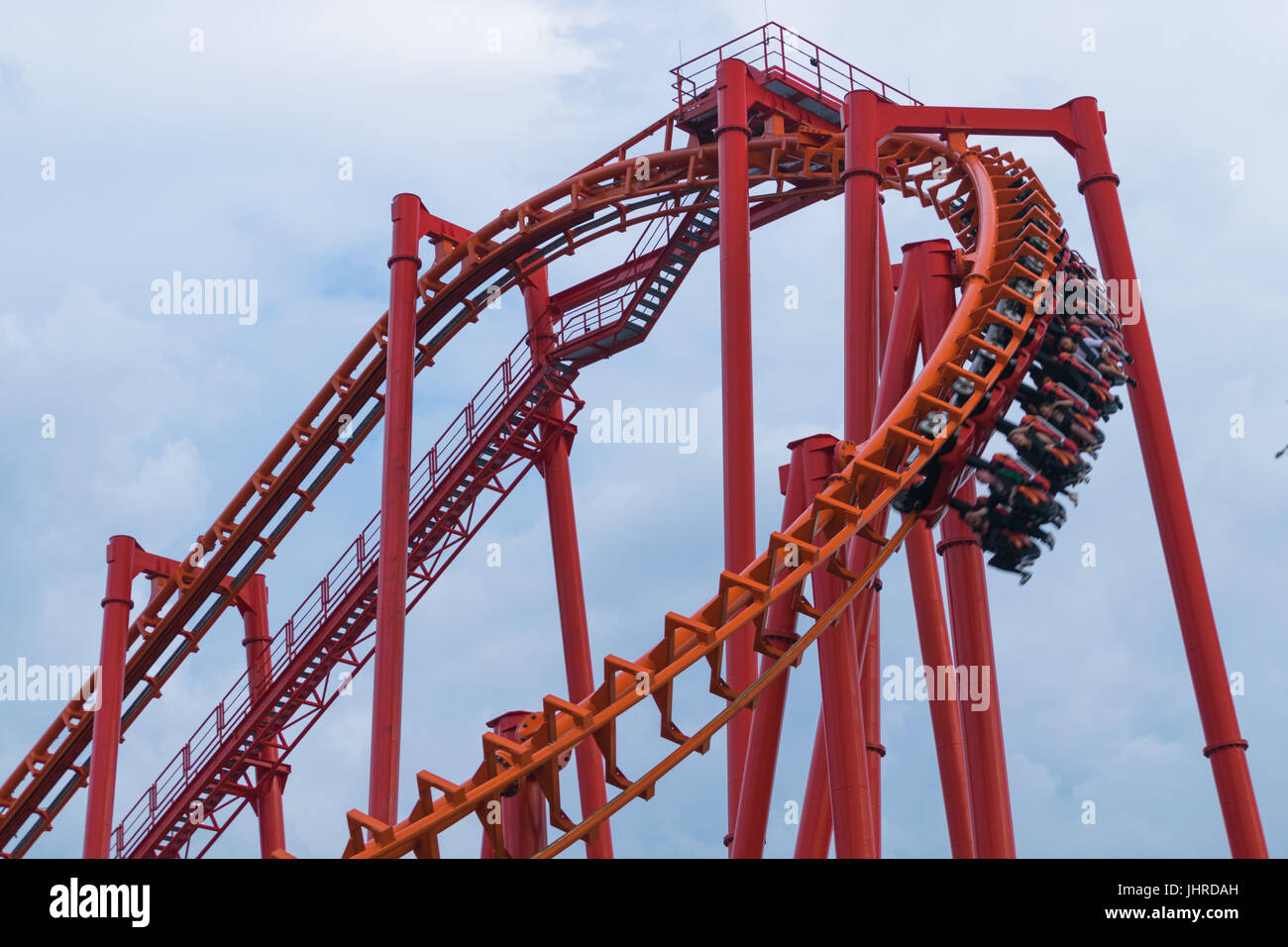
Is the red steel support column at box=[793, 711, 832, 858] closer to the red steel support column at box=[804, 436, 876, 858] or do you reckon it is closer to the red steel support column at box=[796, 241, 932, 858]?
the red steel support column at box=[796, 241, 932, 858]

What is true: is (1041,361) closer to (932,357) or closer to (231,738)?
(932,357)

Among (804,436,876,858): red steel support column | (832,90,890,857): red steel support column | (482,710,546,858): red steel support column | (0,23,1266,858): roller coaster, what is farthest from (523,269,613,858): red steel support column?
(482,710,546,858): red steel support column

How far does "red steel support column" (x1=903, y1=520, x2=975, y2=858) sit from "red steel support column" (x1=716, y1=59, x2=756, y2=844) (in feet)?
3.69

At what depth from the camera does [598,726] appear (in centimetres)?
878

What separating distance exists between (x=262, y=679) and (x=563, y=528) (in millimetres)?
3673

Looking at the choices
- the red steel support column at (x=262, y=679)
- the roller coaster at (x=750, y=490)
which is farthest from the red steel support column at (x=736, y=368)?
the red steel support column at (x=262, y=679)

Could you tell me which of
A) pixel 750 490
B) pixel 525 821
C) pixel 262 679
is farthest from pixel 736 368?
pixel 262 679

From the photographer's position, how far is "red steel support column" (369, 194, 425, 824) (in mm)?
13914

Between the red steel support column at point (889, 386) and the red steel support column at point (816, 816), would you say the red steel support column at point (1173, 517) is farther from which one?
the red steel support column at point (816, 816)

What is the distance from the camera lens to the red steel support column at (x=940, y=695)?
11.3 metres

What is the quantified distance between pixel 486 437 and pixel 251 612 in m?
3.42

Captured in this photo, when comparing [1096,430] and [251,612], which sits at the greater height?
[251,612]

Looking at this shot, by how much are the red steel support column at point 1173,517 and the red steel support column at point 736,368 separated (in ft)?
8.17
